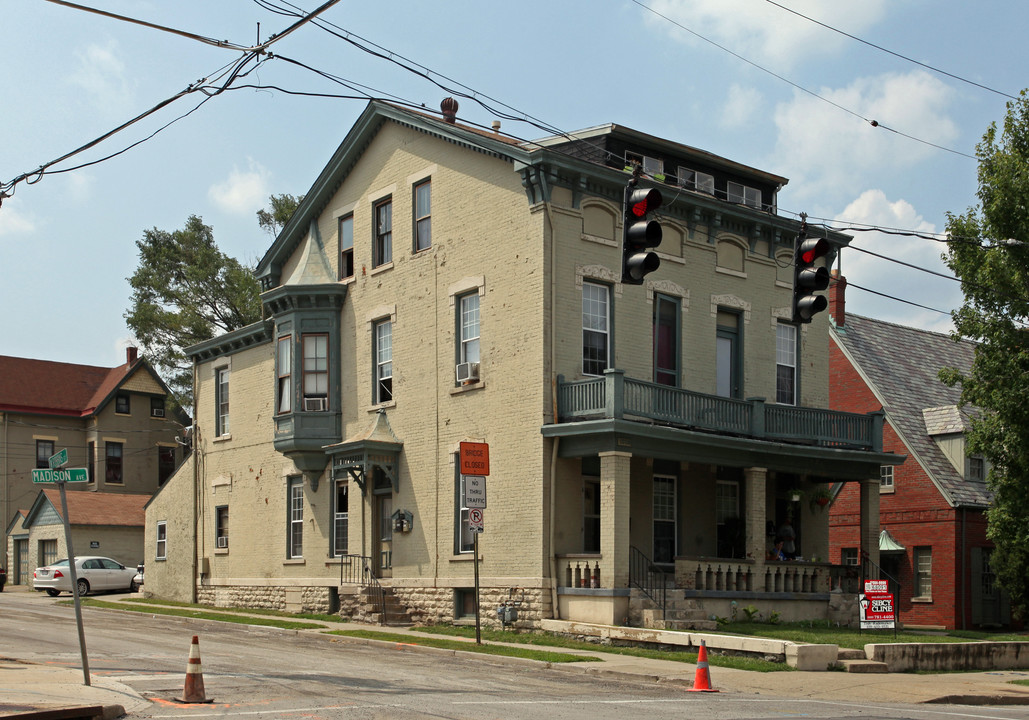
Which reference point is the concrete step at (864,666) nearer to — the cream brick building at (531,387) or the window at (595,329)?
the cream brick building at (531,387)

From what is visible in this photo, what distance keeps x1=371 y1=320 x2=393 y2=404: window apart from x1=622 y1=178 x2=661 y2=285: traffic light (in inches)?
636

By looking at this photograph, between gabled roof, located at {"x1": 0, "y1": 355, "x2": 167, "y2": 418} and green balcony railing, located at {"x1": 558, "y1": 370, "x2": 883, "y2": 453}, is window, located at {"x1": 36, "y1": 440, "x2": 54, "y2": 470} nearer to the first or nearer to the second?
gabled roof, located at {"x1": 0, "y1": 355, "x2": 167, "y2": 418}

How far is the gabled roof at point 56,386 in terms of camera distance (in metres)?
59.3

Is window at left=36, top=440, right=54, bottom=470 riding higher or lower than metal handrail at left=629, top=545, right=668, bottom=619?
higher

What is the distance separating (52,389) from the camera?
60.9 metres

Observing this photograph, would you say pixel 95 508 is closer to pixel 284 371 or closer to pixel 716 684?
pixel 284 371

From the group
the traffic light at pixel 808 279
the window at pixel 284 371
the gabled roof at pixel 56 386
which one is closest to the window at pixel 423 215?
the window at pixel 284 371

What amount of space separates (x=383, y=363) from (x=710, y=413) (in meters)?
8.62

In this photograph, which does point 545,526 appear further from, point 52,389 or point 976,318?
point 52,389

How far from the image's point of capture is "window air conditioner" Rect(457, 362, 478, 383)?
85.6 ft

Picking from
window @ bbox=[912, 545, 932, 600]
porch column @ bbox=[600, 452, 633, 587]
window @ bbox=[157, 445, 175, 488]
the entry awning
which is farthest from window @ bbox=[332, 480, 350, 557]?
window @ bbox=[157, 445, 175, 488]

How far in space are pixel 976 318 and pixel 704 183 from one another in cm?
769

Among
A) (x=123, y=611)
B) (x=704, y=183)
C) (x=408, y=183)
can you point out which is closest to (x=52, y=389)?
(x=123, y=611)

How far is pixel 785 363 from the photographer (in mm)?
29688
